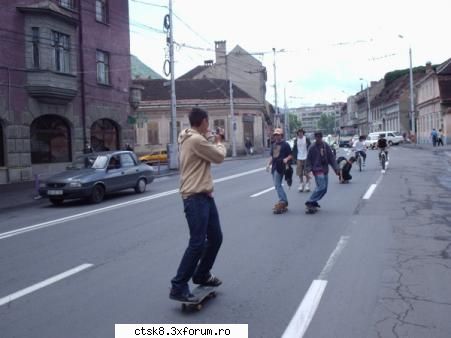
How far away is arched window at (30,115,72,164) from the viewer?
2391 centimetres

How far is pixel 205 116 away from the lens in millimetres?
5051

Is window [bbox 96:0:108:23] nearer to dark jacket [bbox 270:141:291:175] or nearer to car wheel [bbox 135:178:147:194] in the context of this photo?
car wheel [bbox 135:178:147:194]

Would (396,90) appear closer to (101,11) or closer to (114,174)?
(101,11)

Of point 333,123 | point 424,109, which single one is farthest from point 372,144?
point 333,123

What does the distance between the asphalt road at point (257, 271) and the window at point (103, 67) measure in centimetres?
1657

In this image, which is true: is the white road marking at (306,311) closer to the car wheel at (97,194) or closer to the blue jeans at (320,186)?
the blue jeans at (320,186)

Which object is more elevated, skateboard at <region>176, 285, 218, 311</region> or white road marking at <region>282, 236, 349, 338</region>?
skateboard at <region>176, 285, 218, 311</region>

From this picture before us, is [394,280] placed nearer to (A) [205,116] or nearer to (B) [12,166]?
(A) [205,116]

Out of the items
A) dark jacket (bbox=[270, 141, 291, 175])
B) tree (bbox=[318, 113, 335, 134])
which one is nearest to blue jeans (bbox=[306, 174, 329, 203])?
dark jacket (bbox=[270, 141, 291, 175])

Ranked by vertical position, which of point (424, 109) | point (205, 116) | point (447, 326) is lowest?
point (447, 326)

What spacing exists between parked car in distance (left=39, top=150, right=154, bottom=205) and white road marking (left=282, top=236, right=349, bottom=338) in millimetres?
9873

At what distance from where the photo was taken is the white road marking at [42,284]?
5.66 m

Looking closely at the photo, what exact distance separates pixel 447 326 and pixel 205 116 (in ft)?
9.20

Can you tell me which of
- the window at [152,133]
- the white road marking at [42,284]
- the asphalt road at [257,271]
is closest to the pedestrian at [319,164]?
the asphalt road at [257,271]
